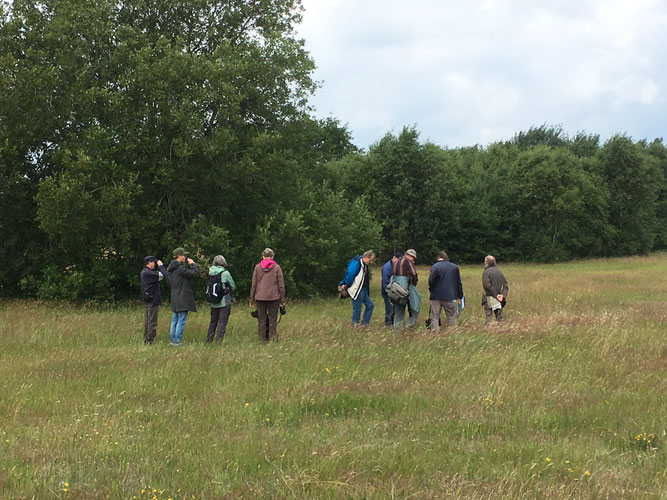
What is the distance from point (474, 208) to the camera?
46906mm

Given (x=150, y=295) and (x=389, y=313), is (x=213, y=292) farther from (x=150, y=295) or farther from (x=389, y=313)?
(x=389, y=313)

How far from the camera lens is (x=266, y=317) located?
10.1 meters

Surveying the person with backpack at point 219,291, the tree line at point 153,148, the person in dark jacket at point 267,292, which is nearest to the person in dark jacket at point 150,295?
the person with backpack at point 219,291

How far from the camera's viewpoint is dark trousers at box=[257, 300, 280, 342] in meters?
10.0

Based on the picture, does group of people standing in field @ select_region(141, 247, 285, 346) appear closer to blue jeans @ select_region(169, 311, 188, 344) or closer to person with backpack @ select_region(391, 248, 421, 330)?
blue jeans @ select_region(169, 311, 188, 344)

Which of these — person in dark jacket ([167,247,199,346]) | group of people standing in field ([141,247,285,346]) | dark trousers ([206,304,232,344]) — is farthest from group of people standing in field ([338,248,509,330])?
person in dark jacket ([167,247,199,346])

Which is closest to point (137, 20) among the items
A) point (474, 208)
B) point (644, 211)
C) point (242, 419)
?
point (242, 419)

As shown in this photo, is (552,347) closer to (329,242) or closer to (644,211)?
(329,242)

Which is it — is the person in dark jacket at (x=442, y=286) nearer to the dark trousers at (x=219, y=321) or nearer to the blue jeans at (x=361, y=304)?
the blue jeans at (x=361, y=304)

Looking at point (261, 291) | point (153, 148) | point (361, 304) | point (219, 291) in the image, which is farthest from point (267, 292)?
point (153, 148)

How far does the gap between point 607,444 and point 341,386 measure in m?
3.00

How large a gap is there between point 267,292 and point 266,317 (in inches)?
20.5

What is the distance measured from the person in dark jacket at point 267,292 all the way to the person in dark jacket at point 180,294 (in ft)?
3.64

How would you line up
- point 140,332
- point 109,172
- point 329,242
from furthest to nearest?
point 329,242
point 109,172
point 140,332
